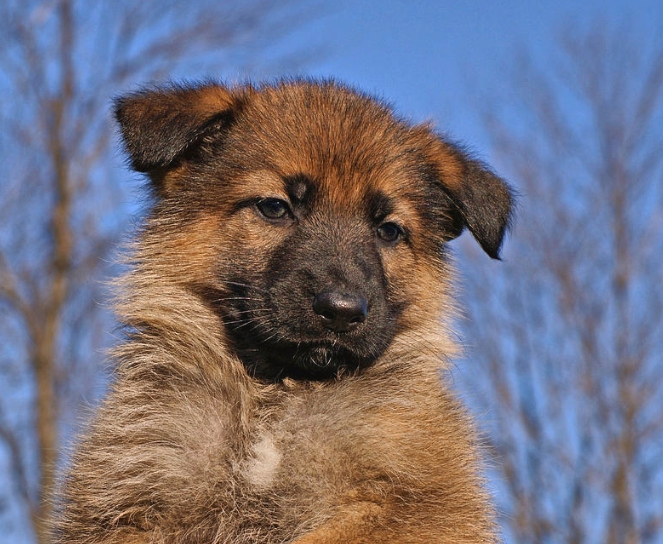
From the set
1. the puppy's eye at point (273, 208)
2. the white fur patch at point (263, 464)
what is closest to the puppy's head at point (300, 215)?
the puppy's eye at point (273, 208)

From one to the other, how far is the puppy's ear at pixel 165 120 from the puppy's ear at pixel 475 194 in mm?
1107

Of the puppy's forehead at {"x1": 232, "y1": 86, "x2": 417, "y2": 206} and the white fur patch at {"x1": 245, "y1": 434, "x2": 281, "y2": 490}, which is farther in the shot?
the puppy's forehead at {"x1": 232, "y1": 86, "x2": 417, "y2": 206}

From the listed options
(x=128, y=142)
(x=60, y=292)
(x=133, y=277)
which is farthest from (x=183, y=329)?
(x=60, y=292)

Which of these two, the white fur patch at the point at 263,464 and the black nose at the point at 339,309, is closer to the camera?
the white fur patch at the point at 263,464

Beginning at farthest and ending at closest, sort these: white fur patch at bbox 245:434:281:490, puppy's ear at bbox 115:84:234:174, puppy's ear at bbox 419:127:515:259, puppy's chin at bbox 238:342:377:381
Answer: puppy's ear at bbox 419:127:515:259
puppy's ear at bbox 115:84:234:174
puppy's chin at bbox 238:342:377:381
white fur patch at bbox 245:434:281:490

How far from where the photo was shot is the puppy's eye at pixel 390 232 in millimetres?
4519

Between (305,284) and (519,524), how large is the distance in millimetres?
9643

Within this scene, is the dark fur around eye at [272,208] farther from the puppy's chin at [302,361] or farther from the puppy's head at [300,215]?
the puppy's chin at [302,361]

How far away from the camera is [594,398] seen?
12.7 meters

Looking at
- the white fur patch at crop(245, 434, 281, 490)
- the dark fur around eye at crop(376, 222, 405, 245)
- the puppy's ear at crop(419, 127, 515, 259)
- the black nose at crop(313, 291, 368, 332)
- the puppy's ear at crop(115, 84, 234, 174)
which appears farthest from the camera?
the puppy's ear at crop(419, 127, 515, 259)

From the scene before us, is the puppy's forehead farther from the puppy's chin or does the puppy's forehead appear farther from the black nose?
the puppy's chin

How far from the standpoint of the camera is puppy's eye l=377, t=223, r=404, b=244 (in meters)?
4.52

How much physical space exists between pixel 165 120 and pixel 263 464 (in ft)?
5.27

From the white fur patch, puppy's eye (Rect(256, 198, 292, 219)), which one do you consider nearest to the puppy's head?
puppy's eye (Rect(256, 198, 292, 219))
